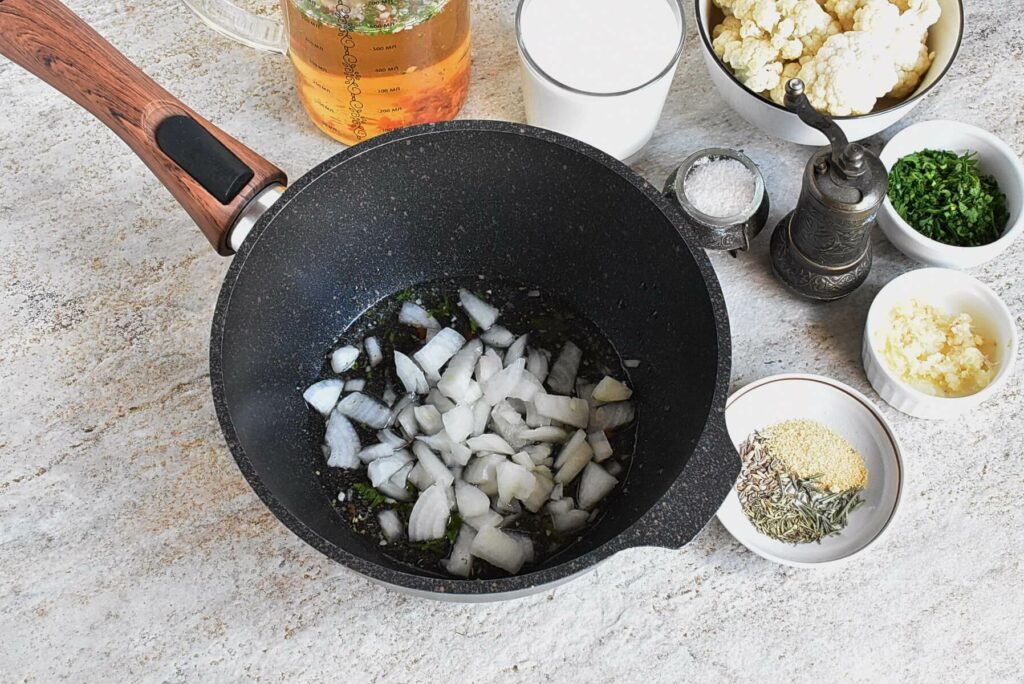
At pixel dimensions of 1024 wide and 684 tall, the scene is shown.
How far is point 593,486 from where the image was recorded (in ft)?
3.65

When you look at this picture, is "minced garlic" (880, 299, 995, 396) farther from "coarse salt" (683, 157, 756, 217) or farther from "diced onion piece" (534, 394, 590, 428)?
"diced onion piece" (534, 394, 590, 428)

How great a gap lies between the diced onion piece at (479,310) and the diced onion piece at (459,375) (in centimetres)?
5

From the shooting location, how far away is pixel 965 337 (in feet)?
3.84

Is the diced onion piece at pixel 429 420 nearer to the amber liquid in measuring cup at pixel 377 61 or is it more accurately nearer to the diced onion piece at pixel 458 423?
the diced onion piece at pixel 458 423

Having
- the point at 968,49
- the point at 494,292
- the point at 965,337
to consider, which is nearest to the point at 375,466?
the point at 494,292

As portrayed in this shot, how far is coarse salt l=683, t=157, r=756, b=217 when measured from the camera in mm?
1189

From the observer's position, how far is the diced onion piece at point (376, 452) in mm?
1127

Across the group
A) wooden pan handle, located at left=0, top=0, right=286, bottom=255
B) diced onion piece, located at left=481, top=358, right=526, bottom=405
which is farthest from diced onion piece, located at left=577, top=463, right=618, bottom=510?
wooden pan handle, located at left=0, top=0, right=286, bottom=255

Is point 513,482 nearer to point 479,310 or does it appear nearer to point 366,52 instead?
point 479,310

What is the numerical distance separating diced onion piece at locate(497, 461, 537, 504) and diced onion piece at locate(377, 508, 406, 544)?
4.5 inches

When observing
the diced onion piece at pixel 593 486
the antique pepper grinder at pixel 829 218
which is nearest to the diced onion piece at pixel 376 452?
the diced onion piece at pixel 593 486

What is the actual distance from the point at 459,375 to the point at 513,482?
5.5 inches

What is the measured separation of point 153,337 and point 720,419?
719mm

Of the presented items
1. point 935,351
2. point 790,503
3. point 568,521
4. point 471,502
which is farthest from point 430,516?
point 935,351
